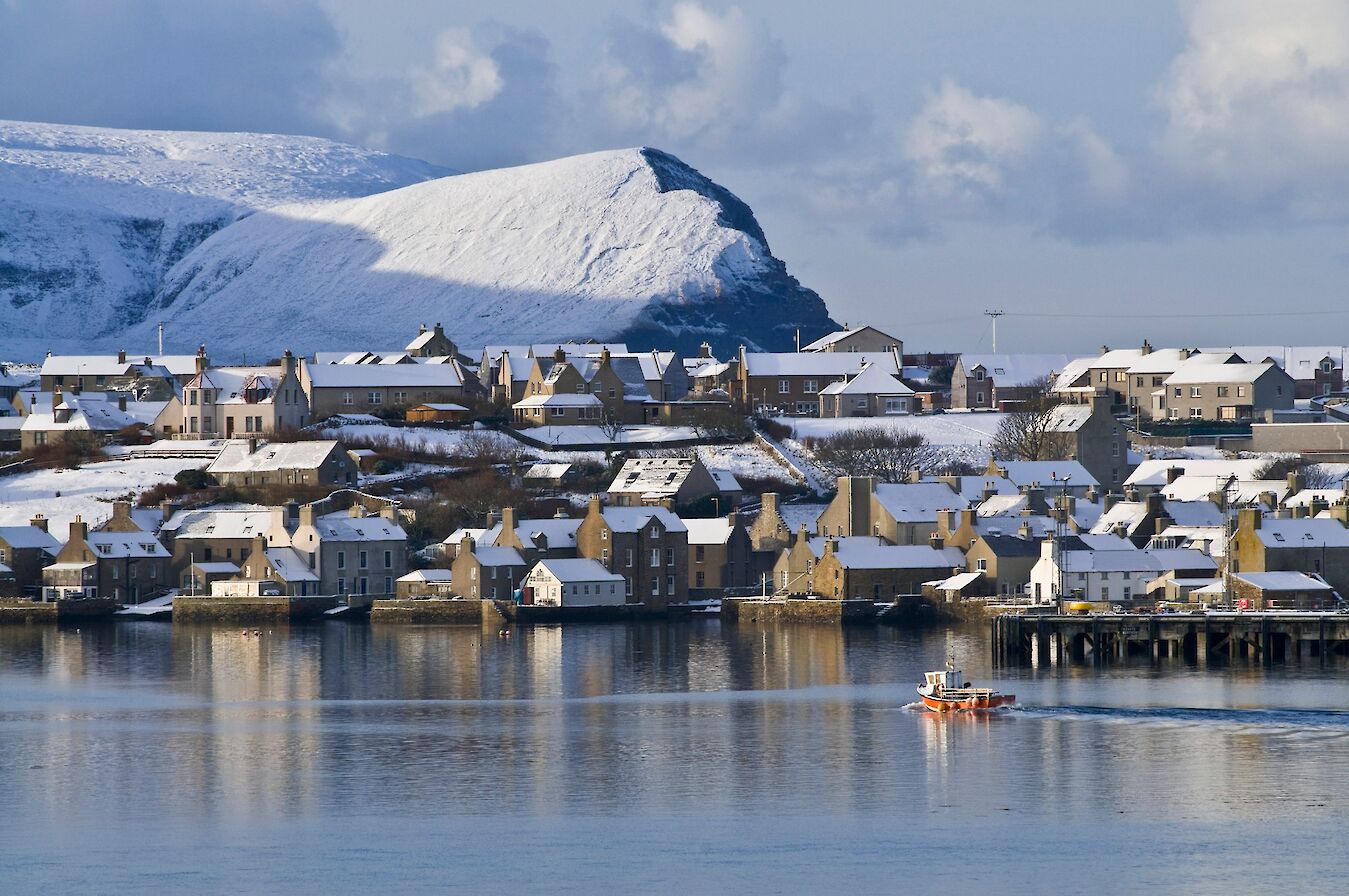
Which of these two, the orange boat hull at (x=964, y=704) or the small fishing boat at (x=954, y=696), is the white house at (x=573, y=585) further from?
the orange boat hull at (x=964, y=704)

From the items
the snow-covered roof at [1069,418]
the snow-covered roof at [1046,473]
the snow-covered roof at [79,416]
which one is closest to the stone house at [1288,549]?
the snow-covered roof at [1046,473]

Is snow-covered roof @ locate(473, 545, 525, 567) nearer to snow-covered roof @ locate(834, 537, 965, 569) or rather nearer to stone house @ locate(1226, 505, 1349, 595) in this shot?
snow-covered roof @ locate(834, 537, 965, 569)

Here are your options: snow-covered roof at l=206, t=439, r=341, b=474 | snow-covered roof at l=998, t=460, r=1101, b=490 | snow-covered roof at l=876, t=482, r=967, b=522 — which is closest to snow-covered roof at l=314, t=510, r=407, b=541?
snow-covered roof at l=206, t=439, r=341, b=474

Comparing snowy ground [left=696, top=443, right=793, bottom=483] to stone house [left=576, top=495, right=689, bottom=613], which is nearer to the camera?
stone house [left=576, top=495, right=689, bottom=613]

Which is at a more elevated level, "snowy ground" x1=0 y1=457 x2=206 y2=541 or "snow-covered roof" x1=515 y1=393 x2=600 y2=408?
"snow-covered roof" x1=515 y1=393 x2=600 y2=408

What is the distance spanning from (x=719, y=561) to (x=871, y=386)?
35.9 meters

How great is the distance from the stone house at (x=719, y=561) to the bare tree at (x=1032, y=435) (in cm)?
2195

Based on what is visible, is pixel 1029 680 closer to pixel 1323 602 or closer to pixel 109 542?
pixel 1323 602

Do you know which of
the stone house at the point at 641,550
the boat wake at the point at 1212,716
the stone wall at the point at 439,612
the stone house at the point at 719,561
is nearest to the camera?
the boat wake at the point at 1212,716

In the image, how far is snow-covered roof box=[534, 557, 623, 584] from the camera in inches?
3159

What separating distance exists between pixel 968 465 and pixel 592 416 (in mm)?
17950

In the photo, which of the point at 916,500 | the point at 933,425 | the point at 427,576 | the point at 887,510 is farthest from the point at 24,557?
the point at 933,425

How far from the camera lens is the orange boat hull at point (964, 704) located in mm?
52219

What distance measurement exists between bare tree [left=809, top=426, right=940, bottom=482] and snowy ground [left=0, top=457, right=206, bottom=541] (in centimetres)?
2545
